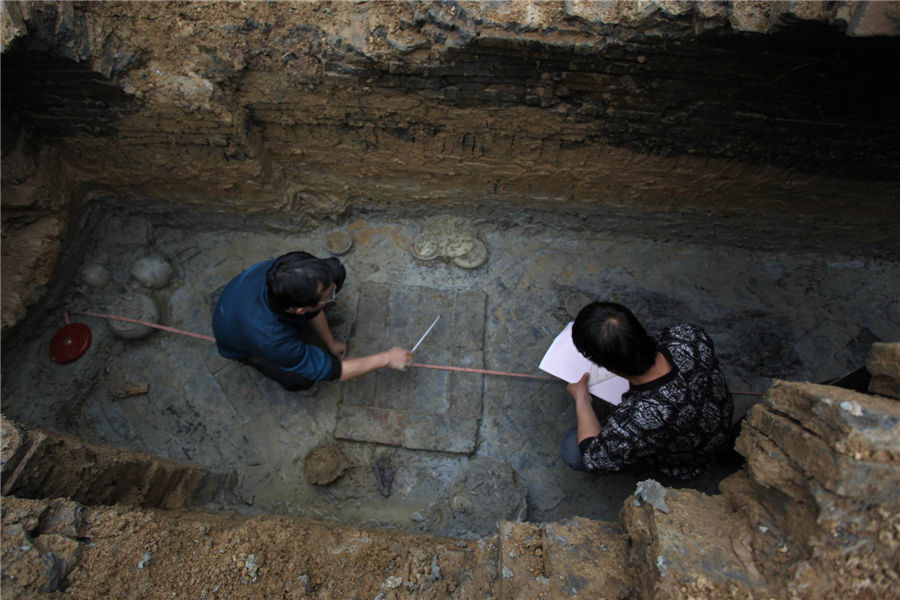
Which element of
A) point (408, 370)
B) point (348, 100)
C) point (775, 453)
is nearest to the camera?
point (775, 453)

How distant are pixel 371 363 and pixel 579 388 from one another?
1278 millimetres

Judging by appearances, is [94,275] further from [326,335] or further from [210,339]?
[326,335]

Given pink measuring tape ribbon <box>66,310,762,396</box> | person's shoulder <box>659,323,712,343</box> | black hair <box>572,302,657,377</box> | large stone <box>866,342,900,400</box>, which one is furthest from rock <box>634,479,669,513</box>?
pink measuring tape ribbon <box>66,310,762,396</box>

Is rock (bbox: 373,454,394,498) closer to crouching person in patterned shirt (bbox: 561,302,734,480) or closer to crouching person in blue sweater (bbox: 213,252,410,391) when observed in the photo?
crouching person in blue sweater (bbox: 213,252,410,391)

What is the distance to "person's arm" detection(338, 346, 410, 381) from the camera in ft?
10.2

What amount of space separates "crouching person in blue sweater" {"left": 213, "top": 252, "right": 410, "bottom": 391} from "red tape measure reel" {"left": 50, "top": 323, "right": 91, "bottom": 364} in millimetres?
1227

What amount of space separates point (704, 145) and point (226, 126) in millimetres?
2988

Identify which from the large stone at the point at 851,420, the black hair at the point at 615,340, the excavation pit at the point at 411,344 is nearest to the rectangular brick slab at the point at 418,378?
the excavation pit at the point at 411,344

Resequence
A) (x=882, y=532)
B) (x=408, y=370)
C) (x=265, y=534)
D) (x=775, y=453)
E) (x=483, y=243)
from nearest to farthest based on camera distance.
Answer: (x=882, y=532)
(x=775, y=453)
(x=265, y=534)
(x=408, y=370)
(x=483, y=243)

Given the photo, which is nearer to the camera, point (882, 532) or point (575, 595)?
point (882, 532)

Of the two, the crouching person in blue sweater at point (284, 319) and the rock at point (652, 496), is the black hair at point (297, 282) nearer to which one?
the crouching person in blue sweater at point (284, 319)

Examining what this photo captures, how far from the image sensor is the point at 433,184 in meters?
3.80

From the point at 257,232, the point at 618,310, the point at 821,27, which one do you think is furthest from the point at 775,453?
the point at 257,232

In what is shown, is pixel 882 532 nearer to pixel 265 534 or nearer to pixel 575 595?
pixel 575 595
